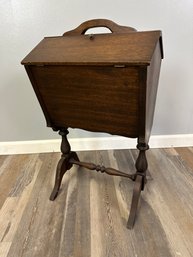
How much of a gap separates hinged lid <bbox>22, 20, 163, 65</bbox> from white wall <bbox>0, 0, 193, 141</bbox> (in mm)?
547

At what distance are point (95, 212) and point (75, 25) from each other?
1.37 m

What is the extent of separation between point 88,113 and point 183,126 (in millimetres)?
1167

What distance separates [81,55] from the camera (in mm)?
→ 1052

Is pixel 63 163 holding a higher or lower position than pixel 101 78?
lower

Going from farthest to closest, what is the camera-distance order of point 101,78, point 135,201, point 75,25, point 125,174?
point 75,25, point 125,174, point 135,201, point 101,78

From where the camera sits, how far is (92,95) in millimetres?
1116

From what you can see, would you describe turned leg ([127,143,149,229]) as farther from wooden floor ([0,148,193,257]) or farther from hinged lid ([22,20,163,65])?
hinged lid ([22,20,163,65])

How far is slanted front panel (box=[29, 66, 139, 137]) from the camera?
101 centimetres

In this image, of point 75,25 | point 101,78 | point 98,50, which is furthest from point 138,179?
point 75,25

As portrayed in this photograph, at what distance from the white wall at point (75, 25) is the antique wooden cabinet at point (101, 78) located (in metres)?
0.54

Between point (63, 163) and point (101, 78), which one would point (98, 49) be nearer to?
point (101, 78)

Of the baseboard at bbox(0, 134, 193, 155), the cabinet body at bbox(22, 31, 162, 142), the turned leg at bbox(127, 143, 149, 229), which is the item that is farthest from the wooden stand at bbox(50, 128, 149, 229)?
the baseboard at bbox(0, 134, 193, 155)

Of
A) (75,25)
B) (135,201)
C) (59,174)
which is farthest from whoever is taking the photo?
(75,25)

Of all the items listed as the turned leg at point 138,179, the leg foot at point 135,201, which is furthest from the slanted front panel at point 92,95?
the leg foot at point 135,201
